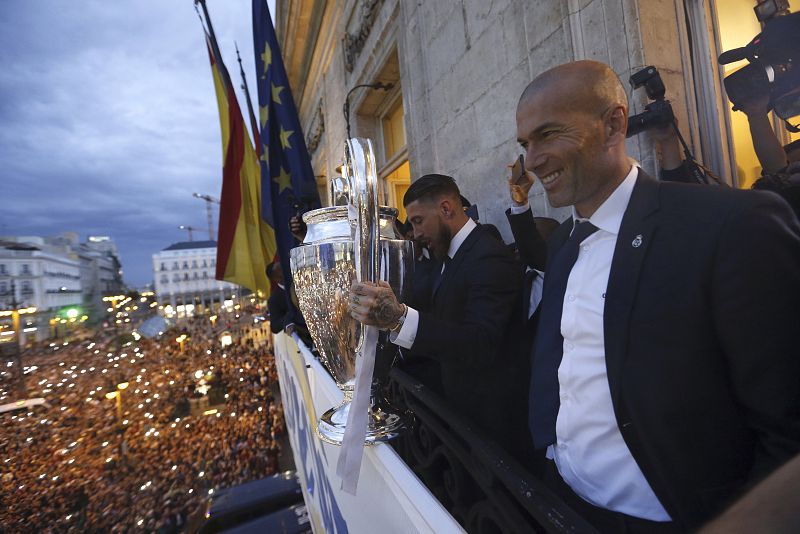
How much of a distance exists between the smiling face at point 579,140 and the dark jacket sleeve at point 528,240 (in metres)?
0.89

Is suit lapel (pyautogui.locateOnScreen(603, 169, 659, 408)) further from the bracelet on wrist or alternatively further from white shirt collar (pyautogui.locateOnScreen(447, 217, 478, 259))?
white shirt collar (pyautogui.locateOnScreen(447, 217, 478, 259))

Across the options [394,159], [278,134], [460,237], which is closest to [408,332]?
[460,237]

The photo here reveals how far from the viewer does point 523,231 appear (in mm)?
1847

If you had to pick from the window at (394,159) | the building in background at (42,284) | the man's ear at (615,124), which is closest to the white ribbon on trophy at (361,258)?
the man's ear at (615,124)

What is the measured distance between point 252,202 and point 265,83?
1595mm

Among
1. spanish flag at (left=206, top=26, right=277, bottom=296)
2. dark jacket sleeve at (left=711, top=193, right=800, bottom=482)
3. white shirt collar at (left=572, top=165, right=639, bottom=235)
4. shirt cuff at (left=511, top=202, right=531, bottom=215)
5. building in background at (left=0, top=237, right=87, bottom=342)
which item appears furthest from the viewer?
building in background at (left=0, top=237, right=87, bottom=342)

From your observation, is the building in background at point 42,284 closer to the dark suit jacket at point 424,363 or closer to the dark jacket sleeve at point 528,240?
the dark suit jacket at point 424,363

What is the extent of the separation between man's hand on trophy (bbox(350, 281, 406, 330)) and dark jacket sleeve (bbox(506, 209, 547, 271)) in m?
1.17

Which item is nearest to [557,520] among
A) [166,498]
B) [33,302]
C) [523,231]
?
[523,231]

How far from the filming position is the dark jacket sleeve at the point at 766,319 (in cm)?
64

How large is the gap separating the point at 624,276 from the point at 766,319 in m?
Result: 0.22

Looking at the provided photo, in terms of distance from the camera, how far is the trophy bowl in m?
0.95

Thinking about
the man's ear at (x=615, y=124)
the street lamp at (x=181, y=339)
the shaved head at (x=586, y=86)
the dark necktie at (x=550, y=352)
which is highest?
the shaved head at (x=586, y=86)

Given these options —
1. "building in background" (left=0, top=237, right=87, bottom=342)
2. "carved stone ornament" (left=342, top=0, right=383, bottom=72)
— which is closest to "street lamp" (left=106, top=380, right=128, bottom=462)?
"carved stone ornament" (left=342, top=0, right=383, bottom=72)
